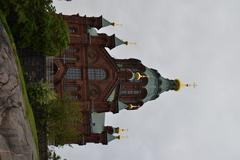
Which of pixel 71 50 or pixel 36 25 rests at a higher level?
pixel 36 25

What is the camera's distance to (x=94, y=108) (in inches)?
3226

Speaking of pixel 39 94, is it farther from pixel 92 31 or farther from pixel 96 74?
pixel 92 31

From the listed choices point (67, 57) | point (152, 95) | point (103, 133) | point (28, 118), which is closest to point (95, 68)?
point (67, 57)

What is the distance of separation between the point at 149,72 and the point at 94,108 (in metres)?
16.9

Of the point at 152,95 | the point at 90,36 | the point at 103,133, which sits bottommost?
the point at 103,133

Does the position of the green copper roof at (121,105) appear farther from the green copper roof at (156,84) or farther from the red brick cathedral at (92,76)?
the green copper roof at (156,84)

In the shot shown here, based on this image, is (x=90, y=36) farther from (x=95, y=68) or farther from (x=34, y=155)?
(x=34, y=155)

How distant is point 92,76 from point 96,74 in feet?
2.93

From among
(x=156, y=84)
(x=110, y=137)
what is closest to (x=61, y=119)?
(x=110, y=137)

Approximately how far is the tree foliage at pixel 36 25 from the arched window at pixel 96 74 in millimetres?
17312

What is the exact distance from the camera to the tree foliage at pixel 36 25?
60.4 metres

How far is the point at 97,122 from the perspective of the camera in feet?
292

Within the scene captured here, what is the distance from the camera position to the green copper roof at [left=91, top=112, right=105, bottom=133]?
87.1 m

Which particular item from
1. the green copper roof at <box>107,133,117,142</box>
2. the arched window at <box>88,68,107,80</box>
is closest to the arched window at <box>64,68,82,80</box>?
the arched window at <box>88,68,107,80</box>
